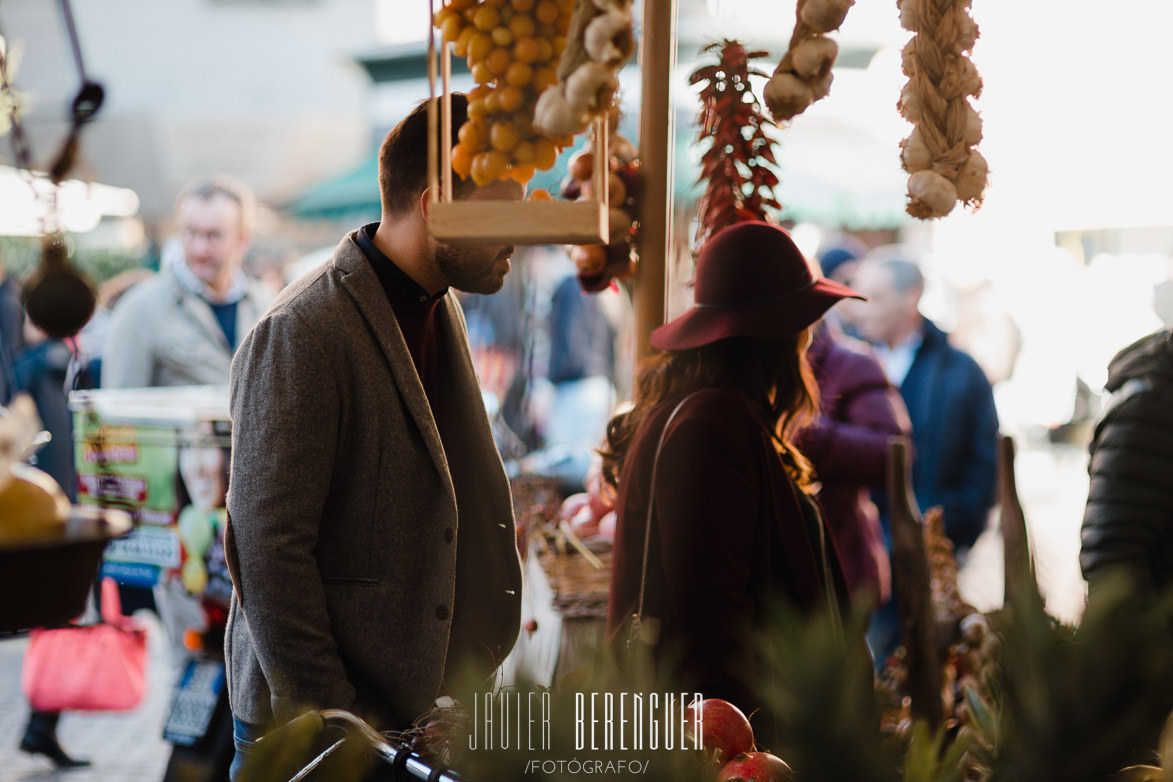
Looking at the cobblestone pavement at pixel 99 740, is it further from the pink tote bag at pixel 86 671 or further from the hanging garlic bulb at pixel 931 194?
the hanging garlic bulb at pixel 931 194

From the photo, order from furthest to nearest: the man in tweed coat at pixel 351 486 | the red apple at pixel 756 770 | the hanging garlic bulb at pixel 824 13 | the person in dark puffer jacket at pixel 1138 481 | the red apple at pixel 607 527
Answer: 1. the red apple at pixel 607 527
2. the person in dark puffer jacket at pixel 1138 481
3. the man in tweed coat at pixel 351 486
4. the hanging garlic bulb at pixel 824 13
5. the red apple at pixel 756 770

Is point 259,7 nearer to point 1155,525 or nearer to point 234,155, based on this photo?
point 234,155

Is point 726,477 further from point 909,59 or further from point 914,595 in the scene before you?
point 914,595

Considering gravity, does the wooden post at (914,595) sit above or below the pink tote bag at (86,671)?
above

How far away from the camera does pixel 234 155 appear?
13836mm

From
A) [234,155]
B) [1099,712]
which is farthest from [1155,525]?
[234,155]

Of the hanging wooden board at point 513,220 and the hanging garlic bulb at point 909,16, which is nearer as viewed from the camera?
the hanging wooden board at point 513,220

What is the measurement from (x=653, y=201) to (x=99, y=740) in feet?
10.3

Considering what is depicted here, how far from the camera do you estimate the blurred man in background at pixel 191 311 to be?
3.61 metres

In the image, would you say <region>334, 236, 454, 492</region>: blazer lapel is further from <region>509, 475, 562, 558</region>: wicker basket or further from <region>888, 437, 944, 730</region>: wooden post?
<region>888, 437, 944, 730</region>: wooden post

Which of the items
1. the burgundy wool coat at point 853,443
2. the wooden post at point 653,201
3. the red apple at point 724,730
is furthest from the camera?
the burgundy wool coat at point 853,443

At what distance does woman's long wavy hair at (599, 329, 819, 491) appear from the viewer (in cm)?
174

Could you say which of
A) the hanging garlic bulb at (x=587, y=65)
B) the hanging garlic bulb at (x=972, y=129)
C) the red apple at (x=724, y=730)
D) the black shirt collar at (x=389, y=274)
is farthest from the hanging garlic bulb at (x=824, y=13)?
the red apple at (x=724, y=730)

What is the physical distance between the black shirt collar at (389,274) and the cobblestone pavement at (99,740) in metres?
2.21
